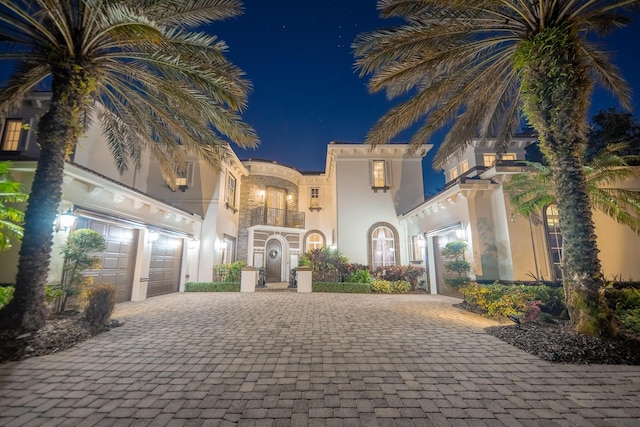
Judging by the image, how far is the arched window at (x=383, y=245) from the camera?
578 inches

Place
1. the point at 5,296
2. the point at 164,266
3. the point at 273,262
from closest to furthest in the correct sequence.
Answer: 1. the point at 5,296
2. the point at 164,266
3. the point at 273,262

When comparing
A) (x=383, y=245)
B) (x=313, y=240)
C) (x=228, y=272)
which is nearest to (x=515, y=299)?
(x=383, y=245)

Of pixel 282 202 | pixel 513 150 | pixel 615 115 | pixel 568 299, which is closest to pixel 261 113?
pixel 282 202

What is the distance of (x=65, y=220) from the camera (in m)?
6.81

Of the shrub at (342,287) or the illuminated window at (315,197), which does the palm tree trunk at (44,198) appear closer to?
the shrub at (342,287)

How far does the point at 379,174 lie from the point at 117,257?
1305cm

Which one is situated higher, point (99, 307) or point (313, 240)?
point (313, 240)

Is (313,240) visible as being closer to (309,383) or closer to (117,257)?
(117,257)

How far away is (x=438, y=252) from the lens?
473 inches

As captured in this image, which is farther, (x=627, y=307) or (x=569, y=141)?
(x=627, y=307)

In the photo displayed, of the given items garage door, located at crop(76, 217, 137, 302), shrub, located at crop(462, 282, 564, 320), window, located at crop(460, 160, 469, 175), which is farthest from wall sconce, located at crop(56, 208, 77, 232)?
window, located at crop(460, 160, 469, 175)

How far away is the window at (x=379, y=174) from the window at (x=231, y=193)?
27.8 feet

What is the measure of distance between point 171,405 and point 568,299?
6.34 metres

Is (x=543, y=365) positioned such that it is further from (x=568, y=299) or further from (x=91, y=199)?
(x=91, y=199)
